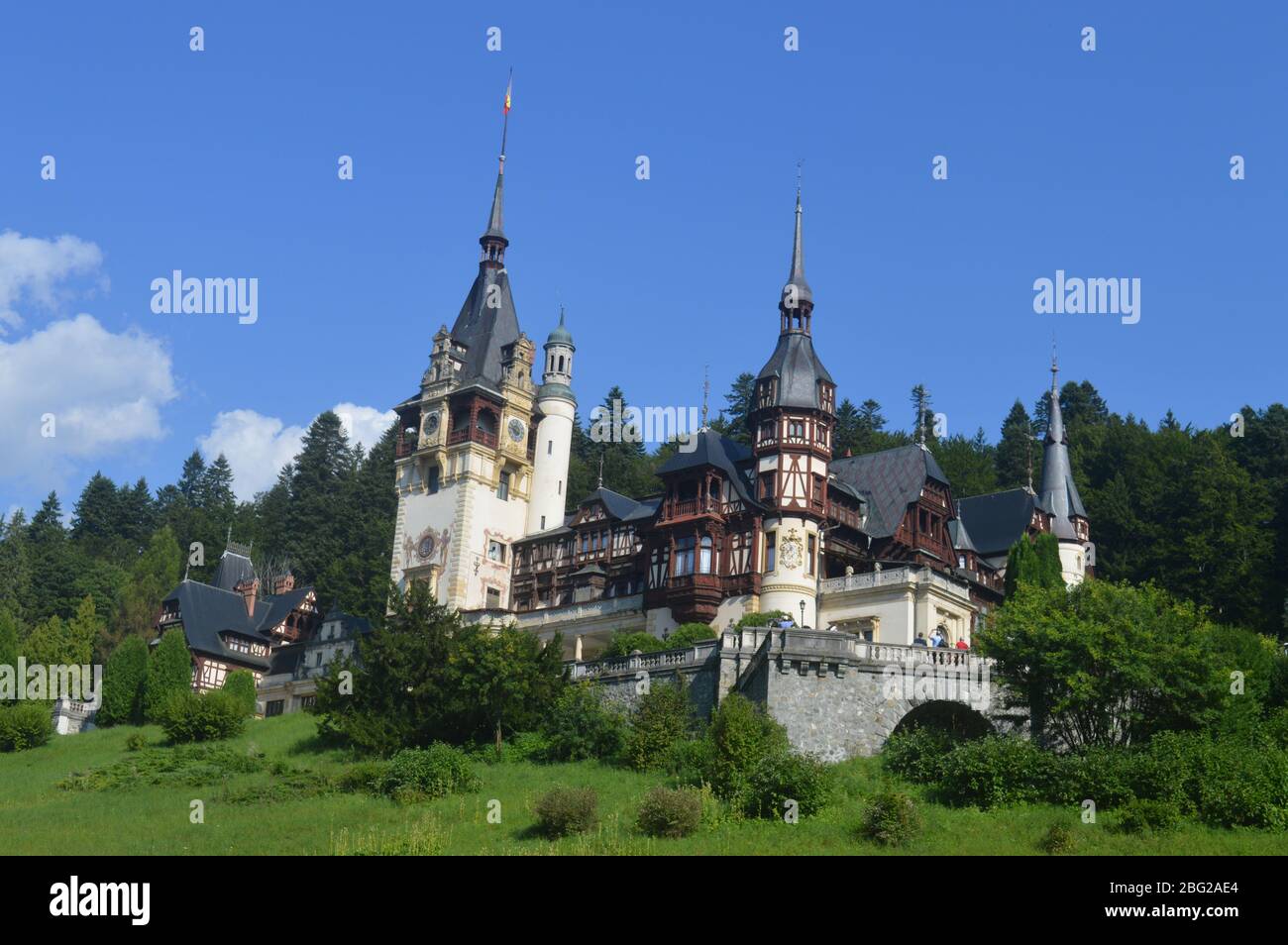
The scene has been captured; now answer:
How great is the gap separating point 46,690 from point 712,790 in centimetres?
3799

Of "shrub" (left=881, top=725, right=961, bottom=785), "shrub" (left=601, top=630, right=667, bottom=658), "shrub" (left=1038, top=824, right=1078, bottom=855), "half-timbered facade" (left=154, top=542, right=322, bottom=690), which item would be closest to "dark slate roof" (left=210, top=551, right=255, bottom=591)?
"half-timbered facade" (left=154, top=542, right=322, bottom=690)

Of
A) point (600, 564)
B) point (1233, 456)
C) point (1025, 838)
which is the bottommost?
point (1025, 838)

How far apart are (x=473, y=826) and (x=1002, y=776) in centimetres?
1278

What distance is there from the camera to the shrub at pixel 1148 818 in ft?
116

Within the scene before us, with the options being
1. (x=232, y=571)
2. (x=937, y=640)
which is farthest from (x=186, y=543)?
(x=937, y=640)

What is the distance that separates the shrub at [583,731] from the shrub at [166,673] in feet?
75.6

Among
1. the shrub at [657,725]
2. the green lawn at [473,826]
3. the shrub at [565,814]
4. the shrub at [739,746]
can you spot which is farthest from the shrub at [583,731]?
the shrub at [565,814]

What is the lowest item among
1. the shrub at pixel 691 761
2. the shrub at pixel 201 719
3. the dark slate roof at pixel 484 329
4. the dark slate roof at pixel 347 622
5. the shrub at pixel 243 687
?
the shrub at pixel 691 761

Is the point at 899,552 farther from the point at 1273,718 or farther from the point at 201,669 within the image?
the point at 201,669

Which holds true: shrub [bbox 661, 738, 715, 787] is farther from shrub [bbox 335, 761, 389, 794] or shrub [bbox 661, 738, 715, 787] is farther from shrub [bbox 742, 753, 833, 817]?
shrub [bbox 335, 761, 389, 794]

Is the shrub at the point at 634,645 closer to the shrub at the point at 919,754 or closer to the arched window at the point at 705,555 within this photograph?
the arched window at the point at 705,555
